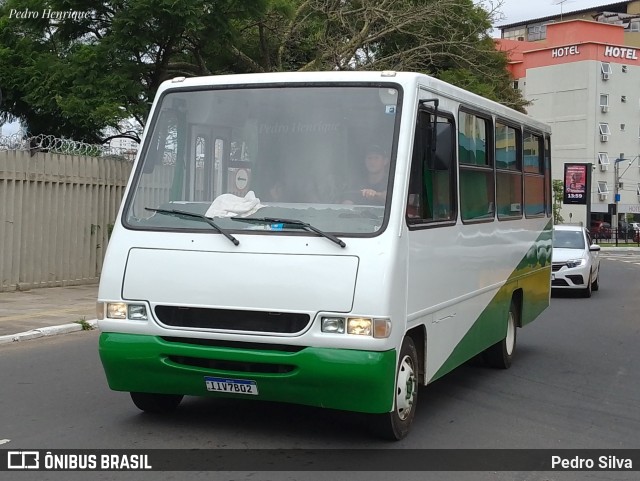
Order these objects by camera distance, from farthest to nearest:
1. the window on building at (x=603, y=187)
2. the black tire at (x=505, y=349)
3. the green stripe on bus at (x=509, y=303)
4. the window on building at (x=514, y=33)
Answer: the window on building at (x=514, y=33), the window on building at (x=603, y=187), the black tire at (x=505, y=349), the green stripe on bus at (x=509, y=303)

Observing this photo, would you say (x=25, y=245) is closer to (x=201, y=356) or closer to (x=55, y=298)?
(x=55, y=298)

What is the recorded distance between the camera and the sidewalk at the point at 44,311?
35.7 ft

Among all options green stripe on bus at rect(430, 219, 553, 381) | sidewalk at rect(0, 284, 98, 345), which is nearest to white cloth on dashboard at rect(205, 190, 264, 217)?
green stripe on bus at rect(430, 219, 553, 381)

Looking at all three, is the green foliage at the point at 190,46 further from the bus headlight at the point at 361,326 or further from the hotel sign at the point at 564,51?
the hotel sign at the point at 564,51

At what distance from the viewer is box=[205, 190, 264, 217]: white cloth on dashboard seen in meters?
6.18

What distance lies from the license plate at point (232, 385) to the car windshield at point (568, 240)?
1505cm

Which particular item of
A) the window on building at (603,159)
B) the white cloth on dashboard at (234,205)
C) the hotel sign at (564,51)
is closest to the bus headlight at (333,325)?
the white cloth on dashboard at (234,205)

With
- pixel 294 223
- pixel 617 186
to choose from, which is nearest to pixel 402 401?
pixel 294 223

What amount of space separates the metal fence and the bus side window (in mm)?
9425

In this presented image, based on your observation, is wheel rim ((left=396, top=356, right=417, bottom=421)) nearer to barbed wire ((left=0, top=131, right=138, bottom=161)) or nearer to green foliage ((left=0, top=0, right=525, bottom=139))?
barbed wire ((left=0, top=131, right=138, bottom=161))

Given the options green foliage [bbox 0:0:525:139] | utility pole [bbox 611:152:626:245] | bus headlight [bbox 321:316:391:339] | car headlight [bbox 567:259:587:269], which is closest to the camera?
bus headlight [bbox 321:316:391:339]

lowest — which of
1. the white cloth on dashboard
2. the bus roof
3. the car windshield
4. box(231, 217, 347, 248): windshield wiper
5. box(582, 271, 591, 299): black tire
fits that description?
box(582, 271, 591, 299): black tire

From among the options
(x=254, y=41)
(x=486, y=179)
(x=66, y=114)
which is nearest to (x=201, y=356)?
(x=486, y=179)

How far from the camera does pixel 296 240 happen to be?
19.1 feet
